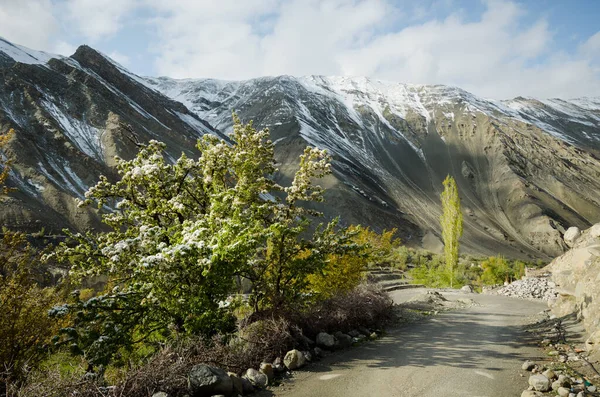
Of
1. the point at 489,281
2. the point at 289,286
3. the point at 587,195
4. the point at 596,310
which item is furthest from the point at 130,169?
the point at 587,195

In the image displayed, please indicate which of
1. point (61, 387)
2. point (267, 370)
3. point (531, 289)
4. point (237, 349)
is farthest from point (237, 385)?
point (531, 289)

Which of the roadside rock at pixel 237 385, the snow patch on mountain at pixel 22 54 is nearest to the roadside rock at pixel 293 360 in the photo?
the roadside rock at pixel 237 385

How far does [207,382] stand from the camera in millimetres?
6793

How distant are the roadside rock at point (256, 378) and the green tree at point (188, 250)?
1235 millimetres

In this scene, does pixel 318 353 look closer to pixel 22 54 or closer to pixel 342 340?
pixel 342 340

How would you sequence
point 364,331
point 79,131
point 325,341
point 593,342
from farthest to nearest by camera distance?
point 79,131
point 364,331
point 325,341
point 593,342

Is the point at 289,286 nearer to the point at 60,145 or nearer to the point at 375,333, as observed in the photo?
the point at 375,333

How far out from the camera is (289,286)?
10789 mm

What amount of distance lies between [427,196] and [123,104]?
83.5 metres

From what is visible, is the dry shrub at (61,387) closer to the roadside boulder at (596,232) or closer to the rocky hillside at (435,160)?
the roadside boulder at (596,232)

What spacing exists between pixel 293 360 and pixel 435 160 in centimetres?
13446

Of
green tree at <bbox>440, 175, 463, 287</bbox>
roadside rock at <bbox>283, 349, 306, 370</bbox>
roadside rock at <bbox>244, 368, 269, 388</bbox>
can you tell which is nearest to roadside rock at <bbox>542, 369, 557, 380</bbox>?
roadside rock at <bbox>283, 349, 306, 370</bbox>

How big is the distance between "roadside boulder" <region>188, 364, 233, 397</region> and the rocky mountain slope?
44655 mm

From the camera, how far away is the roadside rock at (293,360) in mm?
8711
